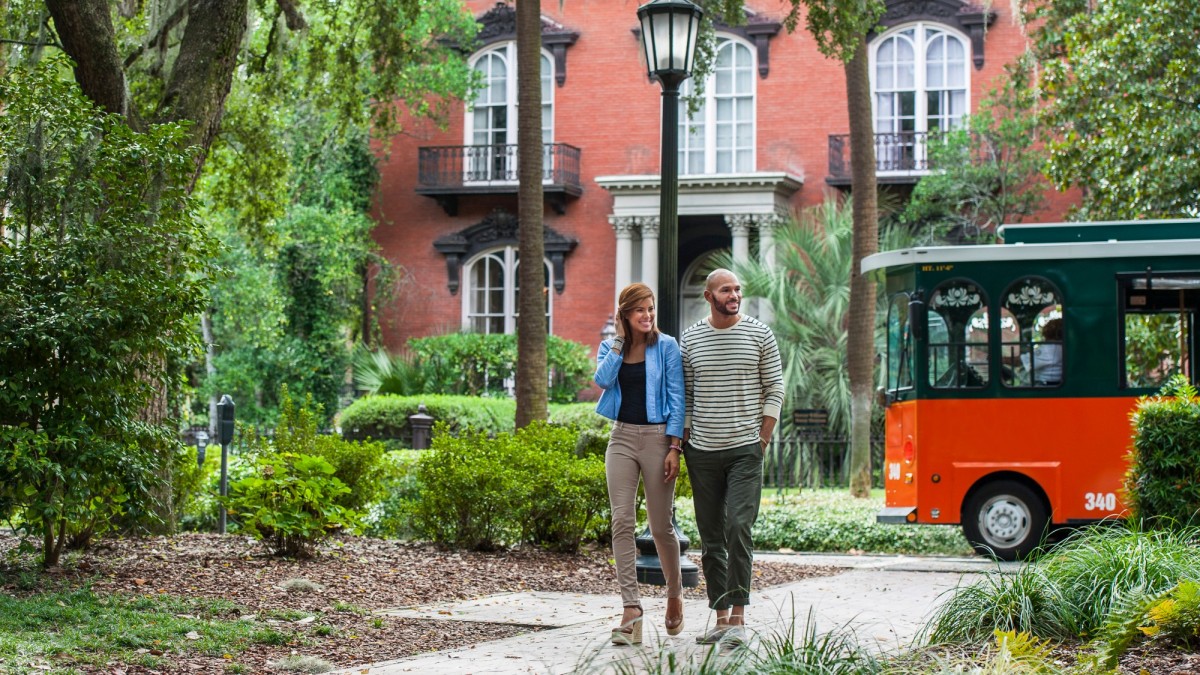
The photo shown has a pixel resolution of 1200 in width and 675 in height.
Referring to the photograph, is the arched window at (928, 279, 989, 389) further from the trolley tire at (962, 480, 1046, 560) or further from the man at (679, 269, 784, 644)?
the man at (679, 269, 784, 644)

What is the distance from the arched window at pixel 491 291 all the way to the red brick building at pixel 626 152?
5 centimetres

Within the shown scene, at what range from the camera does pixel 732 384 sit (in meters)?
7.57

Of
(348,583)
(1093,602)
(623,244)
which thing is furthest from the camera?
(623,244)

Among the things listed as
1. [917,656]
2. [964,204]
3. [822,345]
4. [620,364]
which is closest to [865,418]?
[822,345]

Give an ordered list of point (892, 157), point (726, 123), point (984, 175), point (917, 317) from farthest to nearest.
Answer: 1. point (726, 123)
2. point (892, 157)
3. point (984, 175)
4. point (917, 317)

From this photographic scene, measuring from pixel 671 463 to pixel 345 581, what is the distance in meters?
3.50

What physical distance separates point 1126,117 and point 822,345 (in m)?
7.63

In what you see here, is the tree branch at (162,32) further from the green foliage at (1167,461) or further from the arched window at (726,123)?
the arched window at (726,123)

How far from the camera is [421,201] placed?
32.7 metres

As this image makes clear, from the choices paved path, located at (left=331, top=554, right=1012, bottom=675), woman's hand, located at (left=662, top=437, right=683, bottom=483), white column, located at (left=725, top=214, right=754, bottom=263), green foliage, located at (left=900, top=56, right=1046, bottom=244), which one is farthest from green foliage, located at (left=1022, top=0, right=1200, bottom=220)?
woman's hand, located at (left=662, top=437, right=683, bottom=483)

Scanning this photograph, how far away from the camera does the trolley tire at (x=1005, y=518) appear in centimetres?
1351

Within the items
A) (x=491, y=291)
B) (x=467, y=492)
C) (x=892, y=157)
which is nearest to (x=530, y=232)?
(x=467, y=492)

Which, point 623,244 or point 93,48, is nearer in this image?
point 93,48

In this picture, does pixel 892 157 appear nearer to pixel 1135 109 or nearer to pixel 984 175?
pixel 984 175
